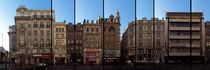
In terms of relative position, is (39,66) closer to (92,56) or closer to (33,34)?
(33,34)

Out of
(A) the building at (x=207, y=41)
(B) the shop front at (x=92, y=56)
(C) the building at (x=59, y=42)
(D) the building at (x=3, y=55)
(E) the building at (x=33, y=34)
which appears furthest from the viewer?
(D) the building at (x=3, y=55)

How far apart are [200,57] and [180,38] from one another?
149 centimetres

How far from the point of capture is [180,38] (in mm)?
31953

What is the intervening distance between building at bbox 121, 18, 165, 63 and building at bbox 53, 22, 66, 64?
2.98 metres

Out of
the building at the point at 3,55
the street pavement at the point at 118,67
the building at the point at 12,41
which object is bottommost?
the street pavement at the point at 118,67

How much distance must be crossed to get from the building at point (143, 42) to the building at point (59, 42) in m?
2.98

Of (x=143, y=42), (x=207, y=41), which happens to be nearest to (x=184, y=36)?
(x=207, y=41)

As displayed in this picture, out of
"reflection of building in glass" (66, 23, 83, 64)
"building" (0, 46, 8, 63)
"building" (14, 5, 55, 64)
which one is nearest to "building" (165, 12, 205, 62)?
"reflection of building in glass" (66, 23, 83, 64)

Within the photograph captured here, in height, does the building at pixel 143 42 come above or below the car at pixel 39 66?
above

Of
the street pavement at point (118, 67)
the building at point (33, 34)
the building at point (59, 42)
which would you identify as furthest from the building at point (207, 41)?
the building at point (33, 34)

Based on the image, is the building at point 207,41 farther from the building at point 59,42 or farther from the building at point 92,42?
the building at point 59,42

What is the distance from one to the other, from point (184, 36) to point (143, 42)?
219cm

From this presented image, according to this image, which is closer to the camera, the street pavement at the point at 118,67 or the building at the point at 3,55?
the street pavement at the point at 118,67

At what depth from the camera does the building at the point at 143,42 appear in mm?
30672
